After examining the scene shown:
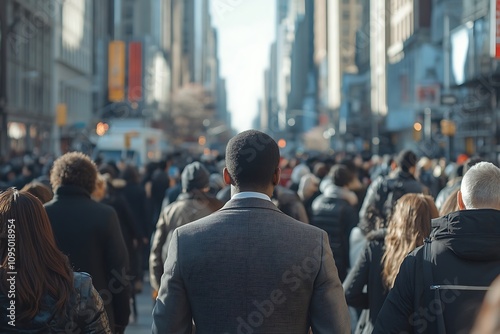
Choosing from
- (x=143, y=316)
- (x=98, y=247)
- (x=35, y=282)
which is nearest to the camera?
(x=35, y=282)

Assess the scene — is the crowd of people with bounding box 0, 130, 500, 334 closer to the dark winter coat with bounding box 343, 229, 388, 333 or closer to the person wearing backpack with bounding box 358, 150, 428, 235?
the dark winter coat with bounding box 343, 229, 388, 333

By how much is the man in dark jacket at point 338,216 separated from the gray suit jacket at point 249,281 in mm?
6319

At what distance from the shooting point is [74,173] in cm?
706

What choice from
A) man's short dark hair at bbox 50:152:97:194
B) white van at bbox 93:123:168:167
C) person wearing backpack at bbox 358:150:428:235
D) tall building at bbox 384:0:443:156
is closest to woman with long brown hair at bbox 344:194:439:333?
man's short dark hair at bbox 50:152:97:194

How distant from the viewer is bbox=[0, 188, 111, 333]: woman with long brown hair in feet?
13.5

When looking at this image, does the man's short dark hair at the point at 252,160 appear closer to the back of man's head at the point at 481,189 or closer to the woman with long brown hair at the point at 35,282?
the woman with long brown hair at the point at 35,282

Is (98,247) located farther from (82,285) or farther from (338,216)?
(338,216)

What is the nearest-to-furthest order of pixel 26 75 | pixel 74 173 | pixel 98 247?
pixel 98 247 → pixel 74 173 → pixel 26 75

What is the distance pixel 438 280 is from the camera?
438cm

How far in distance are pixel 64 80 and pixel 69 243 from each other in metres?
67.0

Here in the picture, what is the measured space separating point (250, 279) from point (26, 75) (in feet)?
175

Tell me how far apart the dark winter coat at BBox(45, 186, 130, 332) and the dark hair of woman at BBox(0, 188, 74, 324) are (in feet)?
7.54

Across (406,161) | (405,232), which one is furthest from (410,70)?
(405,232)

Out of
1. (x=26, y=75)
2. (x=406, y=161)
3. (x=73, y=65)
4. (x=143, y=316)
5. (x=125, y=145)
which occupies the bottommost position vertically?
(x=143, y=316)
